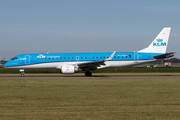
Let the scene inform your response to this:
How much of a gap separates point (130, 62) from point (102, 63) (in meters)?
4.59

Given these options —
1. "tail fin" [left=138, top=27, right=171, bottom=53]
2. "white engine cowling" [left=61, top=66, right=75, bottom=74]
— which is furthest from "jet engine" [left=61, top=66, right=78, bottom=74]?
"tail fin" [left=138, top=27, right=171, bottom=53]

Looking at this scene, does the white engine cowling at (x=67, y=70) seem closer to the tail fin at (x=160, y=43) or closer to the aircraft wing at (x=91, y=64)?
the aircraft wing at (x=91, y=64)

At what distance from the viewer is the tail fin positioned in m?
35.5

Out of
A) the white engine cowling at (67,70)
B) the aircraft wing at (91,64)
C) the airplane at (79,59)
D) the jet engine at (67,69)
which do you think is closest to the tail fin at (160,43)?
the airplane at (79,59)

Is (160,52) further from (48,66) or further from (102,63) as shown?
(48,66)

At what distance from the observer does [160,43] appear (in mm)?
35656

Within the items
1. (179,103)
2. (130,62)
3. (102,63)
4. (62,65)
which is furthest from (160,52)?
(179,103)

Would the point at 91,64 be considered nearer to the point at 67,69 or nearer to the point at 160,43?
the point at 67,69

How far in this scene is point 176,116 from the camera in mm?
8391

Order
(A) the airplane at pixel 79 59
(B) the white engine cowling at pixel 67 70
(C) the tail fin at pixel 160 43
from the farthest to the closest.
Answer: (C) the tail fin at pixel 160 43
(A) the airplane at pixel 79 59
(B) the white engine cowling at pixel 67 70

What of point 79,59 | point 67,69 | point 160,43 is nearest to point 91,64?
point 79,59

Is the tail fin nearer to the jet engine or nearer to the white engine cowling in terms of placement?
the jet engine

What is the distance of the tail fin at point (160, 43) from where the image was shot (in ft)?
116

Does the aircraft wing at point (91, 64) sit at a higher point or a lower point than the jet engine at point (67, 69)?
higher
